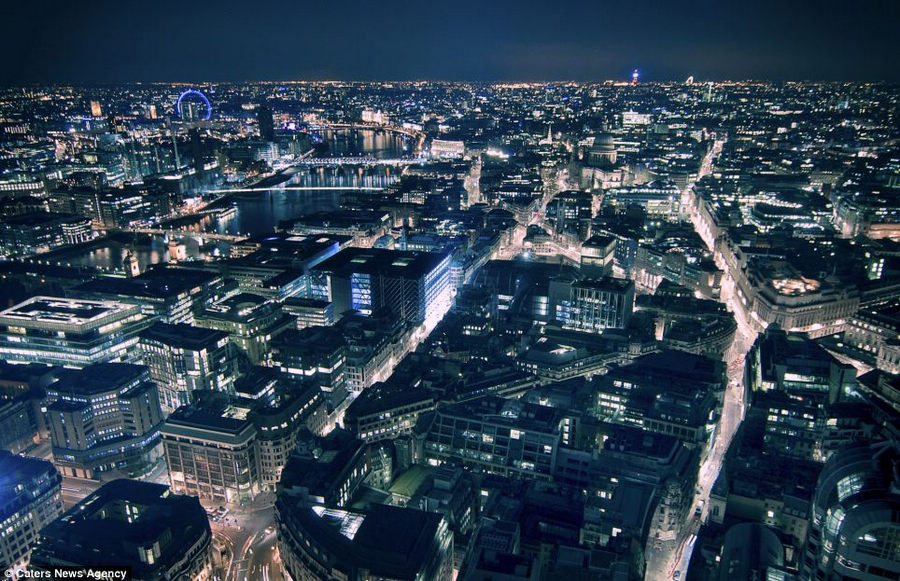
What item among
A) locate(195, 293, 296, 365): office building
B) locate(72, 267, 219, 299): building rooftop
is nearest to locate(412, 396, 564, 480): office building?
locate(195, 293, 296, 365): office building

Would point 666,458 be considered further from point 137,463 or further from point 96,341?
point 96,341

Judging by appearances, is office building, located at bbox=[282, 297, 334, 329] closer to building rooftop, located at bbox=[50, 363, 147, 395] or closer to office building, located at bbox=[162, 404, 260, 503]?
building rooftop, located at bbox=[50, 363, 147, 395]

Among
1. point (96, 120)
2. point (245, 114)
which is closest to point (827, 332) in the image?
point (96, 120)

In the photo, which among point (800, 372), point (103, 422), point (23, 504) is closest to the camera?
point (23, 504)

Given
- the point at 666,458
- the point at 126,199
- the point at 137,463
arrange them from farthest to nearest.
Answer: the point at 126,199
the point at 137,463
the point at 666,458

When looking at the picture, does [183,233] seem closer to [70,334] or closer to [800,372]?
[70,334]

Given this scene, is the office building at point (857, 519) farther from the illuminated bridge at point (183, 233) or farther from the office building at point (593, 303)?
the illuminated bridge at point (183, 233)

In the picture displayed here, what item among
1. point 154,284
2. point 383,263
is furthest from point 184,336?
point 383,263
